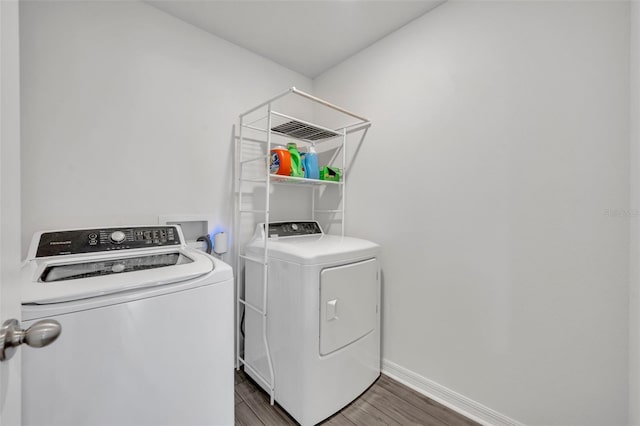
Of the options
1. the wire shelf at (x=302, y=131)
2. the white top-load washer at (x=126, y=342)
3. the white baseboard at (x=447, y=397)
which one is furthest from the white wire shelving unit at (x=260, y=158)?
the white baseboard at (x=447, y=397)

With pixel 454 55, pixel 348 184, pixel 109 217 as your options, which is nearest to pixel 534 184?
pixel 454 55

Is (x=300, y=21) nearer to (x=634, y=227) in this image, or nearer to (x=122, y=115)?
(x=122, y=115)

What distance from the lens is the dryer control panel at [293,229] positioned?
2031 mm

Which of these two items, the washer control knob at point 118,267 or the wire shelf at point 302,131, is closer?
the washer control knob at point 118,267

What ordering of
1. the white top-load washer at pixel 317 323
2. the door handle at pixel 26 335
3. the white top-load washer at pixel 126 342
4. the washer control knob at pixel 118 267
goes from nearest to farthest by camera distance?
the door handle at pixel 26 335 → the white top-load washer at pixel 126 342 → the washer control knob at pixel 118 267 → the white top-load washer at pixel 317 323

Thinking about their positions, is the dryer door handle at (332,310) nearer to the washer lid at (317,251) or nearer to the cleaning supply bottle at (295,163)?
the washer lid at (317,251)

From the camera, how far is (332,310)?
61.1 inches

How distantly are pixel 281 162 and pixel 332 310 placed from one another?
1037 mm

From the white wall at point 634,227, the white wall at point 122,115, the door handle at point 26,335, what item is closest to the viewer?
the door handle at point 26,335

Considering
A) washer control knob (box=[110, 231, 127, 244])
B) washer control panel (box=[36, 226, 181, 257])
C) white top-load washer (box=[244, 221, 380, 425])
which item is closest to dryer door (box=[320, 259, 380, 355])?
white top-load washer (box=[244, 221, 380, 425])

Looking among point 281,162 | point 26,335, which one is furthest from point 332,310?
point 26,335

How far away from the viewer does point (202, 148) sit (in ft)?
6.26

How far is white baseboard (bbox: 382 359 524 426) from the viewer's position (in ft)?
4.82

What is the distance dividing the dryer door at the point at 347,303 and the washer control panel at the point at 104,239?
944mm
